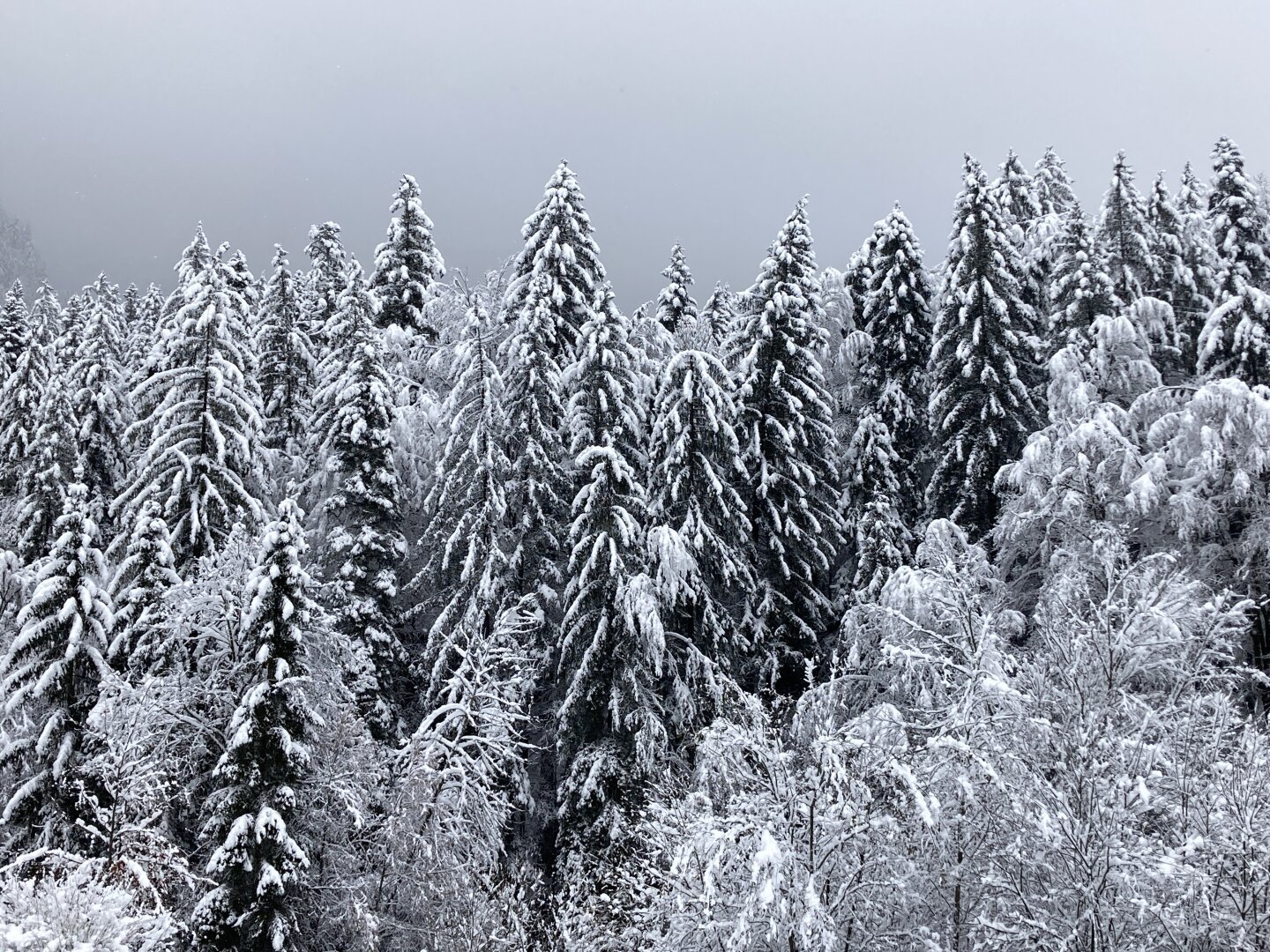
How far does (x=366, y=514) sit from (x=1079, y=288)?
19586mm

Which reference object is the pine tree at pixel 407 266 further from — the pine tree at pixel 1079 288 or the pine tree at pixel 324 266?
the pine tree at pixel 1079 288

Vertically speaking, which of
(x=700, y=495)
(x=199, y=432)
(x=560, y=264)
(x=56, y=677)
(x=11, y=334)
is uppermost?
(x=11, y=334)

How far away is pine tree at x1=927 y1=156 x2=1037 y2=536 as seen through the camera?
23062 millimetres

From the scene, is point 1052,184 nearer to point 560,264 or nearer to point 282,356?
point 560,264

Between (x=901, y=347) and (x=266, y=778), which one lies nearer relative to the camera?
(x=266, y=778)

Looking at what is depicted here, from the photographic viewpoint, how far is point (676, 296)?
30.5 metres

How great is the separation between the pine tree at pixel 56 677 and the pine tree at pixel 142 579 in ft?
2.11

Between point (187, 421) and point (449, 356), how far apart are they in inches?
311

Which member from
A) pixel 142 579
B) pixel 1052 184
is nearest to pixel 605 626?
pixel 142 579

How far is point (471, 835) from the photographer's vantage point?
1387 centimetres

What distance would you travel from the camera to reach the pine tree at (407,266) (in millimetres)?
28188

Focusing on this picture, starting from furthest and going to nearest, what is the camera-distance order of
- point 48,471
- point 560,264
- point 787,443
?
point 48,471 → point 560,264 → point 787,443

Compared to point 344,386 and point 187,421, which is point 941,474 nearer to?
point 344,386

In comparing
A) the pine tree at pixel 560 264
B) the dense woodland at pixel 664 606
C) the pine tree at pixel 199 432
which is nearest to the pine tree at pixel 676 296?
the dense woodland at pixel 664 606
